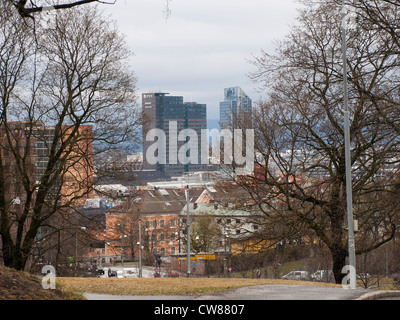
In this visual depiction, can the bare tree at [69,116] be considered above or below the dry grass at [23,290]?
above

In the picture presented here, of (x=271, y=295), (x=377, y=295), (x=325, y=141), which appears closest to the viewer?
(x=377, y=295)

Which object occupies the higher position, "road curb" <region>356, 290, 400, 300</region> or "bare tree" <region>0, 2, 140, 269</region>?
"bare tree" <region>0, 2, 140, 269</region>

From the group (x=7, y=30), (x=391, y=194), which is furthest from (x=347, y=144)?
(x=7, y=30)

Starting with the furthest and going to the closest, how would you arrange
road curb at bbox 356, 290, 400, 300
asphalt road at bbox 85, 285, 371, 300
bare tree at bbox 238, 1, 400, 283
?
bare tree at bbox 238, 1, 400, 283 → asphalt road at bbox 85, 285, 371, 300 → road curb at bbox 356, 290, 400, 300

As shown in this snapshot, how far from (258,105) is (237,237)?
6737mm

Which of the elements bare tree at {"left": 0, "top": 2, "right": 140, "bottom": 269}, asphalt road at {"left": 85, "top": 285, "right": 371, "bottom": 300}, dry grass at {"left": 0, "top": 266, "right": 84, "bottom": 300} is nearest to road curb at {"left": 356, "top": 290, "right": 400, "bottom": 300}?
asphalt road at {"left": 85, "top": 285, "right": 371, "bottom": 300}

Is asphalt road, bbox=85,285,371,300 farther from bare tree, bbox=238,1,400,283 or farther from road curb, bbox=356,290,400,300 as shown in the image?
bare tree, bbox=238,1,400,283

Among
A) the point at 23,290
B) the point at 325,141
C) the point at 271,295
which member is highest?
the point at 325,141

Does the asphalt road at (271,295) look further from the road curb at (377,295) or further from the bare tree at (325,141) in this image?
the bare tree at (325,141)

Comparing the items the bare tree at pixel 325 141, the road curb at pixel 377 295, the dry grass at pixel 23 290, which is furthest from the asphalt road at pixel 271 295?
the bare tree at pixel 325 141

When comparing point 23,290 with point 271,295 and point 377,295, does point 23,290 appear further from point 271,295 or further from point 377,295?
point 377,295

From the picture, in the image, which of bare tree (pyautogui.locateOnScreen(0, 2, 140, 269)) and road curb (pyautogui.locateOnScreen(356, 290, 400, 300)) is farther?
bare tree (pyautogui.locateOnScreen(0, 2, 140, 269))

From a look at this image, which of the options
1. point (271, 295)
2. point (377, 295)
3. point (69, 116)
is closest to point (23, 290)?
point (271, 295)
